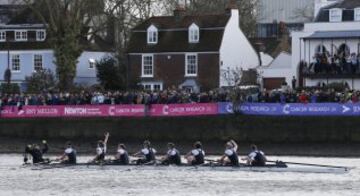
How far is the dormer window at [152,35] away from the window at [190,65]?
3.37 metres

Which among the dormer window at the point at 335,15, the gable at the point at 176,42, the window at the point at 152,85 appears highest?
the dormer window at the point at 335,15

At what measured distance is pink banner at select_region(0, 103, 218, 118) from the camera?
2375 inches

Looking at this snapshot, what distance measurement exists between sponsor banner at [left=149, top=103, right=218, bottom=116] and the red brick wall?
1609cm

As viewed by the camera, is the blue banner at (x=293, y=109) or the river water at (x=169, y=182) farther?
the blue banner at (x=293, y=109)

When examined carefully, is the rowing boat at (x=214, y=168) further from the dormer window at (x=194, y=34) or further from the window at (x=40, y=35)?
the window at (x=40, y=35)

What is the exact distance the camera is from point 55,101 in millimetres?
64688

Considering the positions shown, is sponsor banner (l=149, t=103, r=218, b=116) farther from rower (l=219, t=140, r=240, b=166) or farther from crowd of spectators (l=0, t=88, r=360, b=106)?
rower (l=219, t=140, r=240, b=166)

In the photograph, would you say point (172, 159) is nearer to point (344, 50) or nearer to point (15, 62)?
point (344, 50)

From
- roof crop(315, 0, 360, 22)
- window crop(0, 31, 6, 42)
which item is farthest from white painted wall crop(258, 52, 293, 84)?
window crop(0, 31, 6, 42)

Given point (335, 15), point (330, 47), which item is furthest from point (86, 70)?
point (330, 47)

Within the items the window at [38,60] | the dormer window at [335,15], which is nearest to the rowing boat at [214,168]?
the dormer window at [335,15]

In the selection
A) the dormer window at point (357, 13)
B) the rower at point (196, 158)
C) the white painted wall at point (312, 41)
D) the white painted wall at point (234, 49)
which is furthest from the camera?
A: the white painted wall at point (234, 49)

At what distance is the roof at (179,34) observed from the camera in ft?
258

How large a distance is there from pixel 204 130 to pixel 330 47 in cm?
1542
